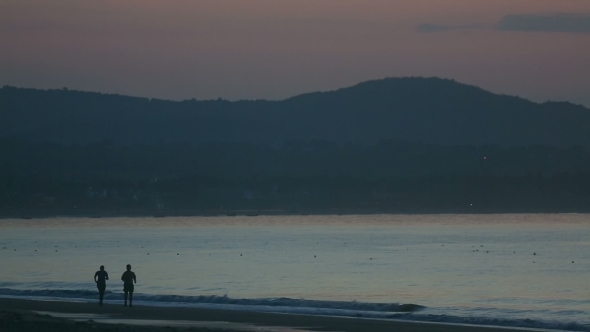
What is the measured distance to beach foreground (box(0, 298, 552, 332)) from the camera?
2580 centimetres

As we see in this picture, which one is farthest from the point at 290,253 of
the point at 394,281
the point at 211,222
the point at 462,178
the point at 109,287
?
the point at 462,178

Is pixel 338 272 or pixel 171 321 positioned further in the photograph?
pixel 338 272

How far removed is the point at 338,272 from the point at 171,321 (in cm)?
3188

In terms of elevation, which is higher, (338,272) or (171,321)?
(338,272)

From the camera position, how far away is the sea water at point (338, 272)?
128 ft

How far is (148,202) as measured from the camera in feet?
601

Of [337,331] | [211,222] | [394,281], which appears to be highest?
[211,222]

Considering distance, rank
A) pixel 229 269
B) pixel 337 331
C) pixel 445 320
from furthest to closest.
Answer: pixel 229 269 → pixel 445 320 → pixel 337 331

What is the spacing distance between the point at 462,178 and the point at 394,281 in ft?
Result: 452

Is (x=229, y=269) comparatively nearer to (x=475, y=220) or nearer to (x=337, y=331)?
(x=337, y=331)

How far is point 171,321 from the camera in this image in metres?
30.9

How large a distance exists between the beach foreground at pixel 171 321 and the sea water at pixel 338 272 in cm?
269

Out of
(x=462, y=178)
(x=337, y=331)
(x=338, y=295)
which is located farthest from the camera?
(x=462, y=178)

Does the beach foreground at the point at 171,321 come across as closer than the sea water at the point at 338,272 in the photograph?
Yes
